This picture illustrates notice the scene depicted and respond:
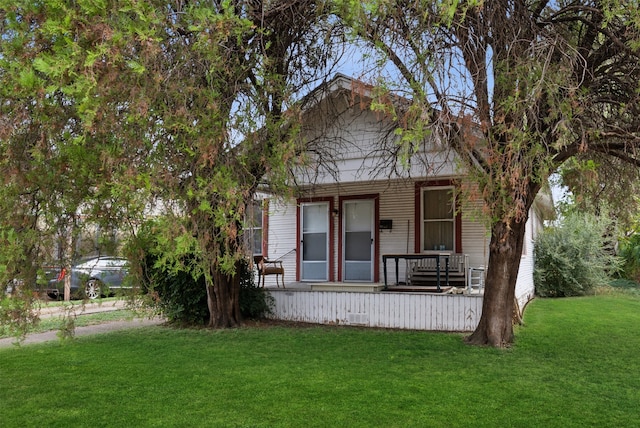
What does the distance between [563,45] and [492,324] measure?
14.3 ft

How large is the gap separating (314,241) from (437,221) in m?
3.32

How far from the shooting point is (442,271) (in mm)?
12062

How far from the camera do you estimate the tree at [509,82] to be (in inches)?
230

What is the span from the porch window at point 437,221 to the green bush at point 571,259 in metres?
8.10

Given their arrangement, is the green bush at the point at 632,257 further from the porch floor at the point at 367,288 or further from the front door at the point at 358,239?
the porch floor at the point at 367,288

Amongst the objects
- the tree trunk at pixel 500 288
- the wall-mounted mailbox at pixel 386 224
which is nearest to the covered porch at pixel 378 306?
the tree trunk at pixel 500 288

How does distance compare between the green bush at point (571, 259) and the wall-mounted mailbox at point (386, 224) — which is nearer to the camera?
the wall-mounted mailbox at point (386, 224)

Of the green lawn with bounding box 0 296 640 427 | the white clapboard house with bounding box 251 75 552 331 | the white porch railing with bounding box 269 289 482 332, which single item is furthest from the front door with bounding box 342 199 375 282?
the green lawn with bounding box 0 296 640 427

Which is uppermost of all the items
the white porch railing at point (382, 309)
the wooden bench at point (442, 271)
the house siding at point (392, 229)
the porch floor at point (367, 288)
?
the house siding at point (392, 229)

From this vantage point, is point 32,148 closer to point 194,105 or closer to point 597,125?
point 194,105

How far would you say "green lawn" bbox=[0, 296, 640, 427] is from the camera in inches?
206

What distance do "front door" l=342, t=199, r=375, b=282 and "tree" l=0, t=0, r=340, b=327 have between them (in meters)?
7.26

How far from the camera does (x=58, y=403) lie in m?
5.76

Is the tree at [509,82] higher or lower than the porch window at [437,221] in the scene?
higher
